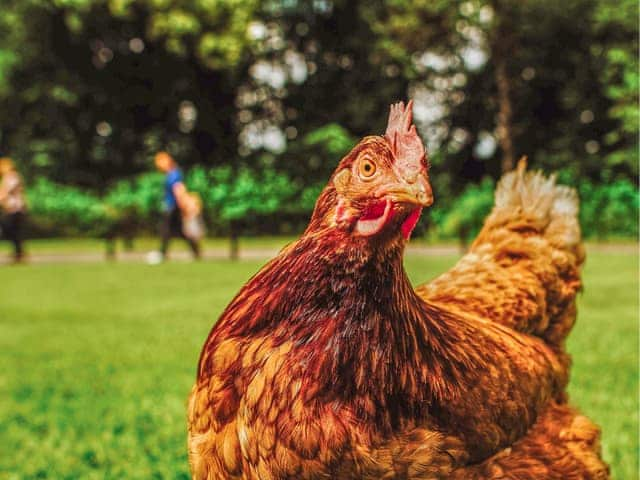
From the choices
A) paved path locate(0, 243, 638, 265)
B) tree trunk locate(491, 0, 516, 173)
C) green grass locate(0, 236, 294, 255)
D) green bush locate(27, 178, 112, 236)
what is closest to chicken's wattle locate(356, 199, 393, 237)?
paved path locate(0, 243, 638, 265)

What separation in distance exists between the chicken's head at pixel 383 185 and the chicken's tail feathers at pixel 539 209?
4.84 ft

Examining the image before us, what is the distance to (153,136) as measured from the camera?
25.8m

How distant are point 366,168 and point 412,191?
0.15m

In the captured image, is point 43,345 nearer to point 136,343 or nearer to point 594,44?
point 136,343

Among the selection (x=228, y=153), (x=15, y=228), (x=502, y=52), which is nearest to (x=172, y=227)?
(x=15, y=228)

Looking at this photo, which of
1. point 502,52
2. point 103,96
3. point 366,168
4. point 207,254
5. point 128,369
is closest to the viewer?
point 366,168

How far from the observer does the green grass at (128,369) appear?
3.51m

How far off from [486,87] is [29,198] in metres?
13.4

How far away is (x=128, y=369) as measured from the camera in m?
5.40

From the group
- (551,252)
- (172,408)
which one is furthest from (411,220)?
(172,408)

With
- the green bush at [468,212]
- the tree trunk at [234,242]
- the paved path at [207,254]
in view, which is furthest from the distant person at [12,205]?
the green bush at [468,212]

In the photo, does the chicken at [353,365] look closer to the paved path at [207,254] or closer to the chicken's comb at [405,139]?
the chicken's comb at [405,139]

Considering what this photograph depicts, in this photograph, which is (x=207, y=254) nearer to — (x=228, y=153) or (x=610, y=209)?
(x=228, y=153)

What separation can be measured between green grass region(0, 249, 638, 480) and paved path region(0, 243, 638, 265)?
2.84ft
